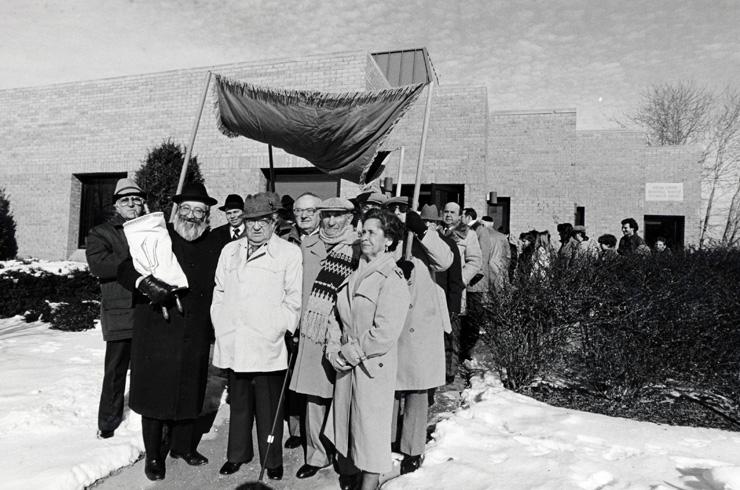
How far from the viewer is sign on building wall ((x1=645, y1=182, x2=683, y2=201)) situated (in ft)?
65.7

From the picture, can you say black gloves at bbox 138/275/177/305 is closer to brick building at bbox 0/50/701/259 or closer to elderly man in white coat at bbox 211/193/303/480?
elderly man in white coat at bbox 211/193/303/480

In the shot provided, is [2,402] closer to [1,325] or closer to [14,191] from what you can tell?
[1,325]

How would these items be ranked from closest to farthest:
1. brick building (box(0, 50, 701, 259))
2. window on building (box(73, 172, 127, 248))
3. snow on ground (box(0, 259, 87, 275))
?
brick building (box(0, 50, 701, 259))
snow on ground (box(0, 259, 87, 275))
window on building (box(73, 172, 127, 248))

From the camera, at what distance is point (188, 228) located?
137 inches

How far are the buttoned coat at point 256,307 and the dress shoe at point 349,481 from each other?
0.82 meters

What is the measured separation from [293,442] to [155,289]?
5.36ft

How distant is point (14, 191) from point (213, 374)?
1428cm

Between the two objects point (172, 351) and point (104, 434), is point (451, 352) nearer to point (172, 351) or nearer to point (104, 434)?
point (172, 351)

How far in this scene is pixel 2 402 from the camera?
14.1 ft

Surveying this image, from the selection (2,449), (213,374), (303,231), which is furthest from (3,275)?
(303,231)

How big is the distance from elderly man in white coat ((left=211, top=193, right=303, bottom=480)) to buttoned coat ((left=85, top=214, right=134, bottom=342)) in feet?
2.72

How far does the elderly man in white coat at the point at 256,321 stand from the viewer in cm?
321

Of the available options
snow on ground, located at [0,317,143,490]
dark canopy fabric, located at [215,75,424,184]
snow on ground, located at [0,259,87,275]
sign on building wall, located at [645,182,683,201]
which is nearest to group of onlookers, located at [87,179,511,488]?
snow on ground, located at [0,317,143,490]

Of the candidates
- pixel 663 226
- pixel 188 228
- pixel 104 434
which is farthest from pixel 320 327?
pixel 663 226
